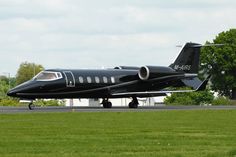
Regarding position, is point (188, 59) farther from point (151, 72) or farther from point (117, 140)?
point (117, 140)

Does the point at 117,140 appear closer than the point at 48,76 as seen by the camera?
Yes

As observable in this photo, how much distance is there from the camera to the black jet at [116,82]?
51.0 metres

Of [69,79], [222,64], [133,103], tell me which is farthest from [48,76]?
[222,64]

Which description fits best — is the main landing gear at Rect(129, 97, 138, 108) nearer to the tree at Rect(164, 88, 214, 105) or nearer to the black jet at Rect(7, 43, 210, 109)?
the black jet at Rect(7, 43, 210, 109)

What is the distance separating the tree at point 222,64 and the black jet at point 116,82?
5854 cm

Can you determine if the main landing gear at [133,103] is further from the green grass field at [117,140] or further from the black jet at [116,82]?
the green grass field at [117,140]

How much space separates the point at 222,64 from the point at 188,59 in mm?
60872

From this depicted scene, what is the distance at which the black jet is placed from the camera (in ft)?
167

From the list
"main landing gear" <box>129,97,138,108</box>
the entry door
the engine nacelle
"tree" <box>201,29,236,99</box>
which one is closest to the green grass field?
the entry door

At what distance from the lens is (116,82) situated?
56.2 metres

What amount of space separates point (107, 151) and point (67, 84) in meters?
33.9

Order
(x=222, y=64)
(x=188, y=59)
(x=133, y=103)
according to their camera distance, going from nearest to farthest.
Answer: (x=133, y=103)
(x=188, y=59)
(x=222, y=64)

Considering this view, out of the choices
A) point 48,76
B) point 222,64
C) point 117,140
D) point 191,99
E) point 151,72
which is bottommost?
point 117,140

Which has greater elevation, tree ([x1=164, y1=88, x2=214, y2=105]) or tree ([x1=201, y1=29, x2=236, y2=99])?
tree ([x1=201, y1=29, x2=236, y2=99])
